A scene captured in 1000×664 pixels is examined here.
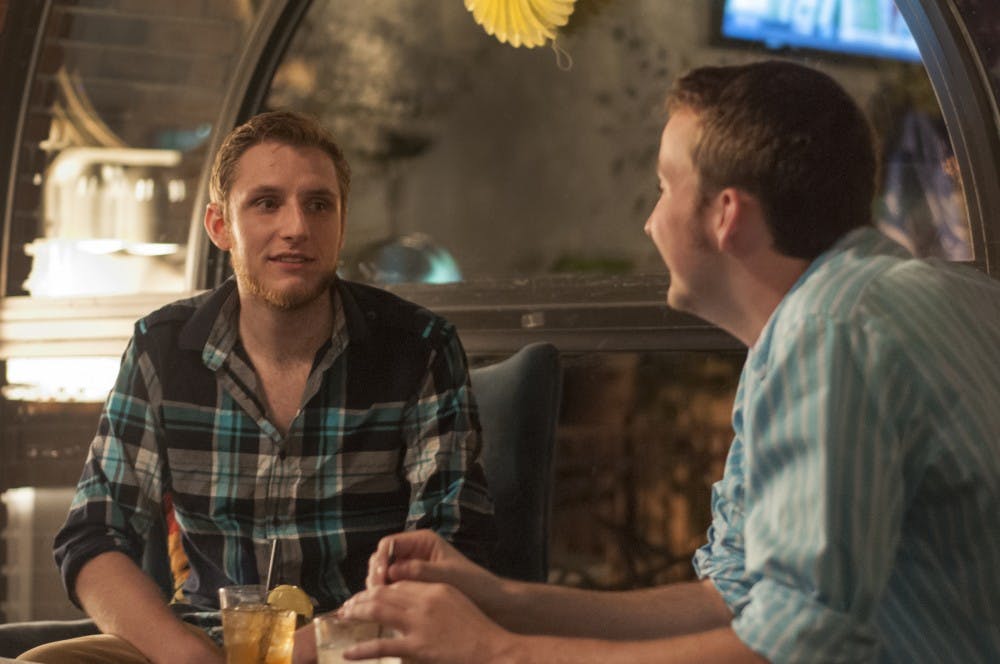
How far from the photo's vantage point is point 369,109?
3342 mm

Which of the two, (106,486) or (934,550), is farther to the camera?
(106,486)

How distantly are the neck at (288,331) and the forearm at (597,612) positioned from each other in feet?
2.68

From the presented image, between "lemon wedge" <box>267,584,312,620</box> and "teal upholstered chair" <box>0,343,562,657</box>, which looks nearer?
"lemon wedge" <box>267,584,312,620</box>

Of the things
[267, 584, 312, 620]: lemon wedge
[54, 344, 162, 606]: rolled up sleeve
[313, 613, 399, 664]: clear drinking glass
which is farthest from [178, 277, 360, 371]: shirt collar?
[313, 613, 399, 664]: clear drinking glass

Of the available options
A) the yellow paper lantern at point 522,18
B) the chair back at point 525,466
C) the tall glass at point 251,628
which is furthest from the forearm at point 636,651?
the yellow paper lantern at point 522,18

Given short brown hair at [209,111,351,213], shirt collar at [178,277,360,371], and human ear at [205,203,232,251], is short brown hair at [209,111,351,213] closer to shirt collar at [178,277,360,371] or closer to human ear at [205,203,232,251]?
human ear at [205,203,232,251]

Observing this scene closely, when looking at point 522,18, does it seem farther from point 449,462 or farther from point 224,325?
point 449,462

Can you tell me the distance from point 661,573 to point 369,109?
4.52 feet

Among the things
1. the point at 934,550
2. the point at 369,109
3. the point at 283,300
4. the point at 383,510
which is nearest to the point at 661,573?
the point at 383,510

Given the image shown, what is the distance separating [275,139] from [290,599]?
33.2 inches

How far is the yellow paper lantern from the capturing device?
300 centimetres

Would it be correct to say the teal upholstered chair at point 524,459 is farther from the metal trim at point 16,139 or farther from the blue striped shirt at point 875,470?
the metal trim at point 16,139

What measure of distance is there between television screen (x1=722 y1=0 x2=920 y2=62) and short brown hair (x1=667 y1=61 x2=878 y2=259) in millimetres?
1475

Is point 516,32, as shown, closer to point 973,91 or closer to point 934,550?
point 973,91
